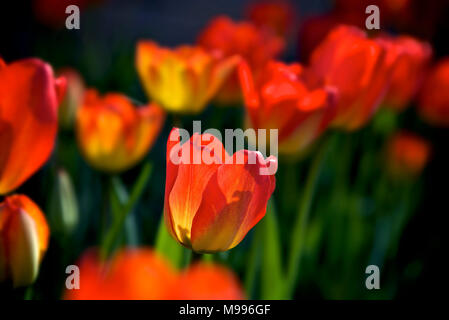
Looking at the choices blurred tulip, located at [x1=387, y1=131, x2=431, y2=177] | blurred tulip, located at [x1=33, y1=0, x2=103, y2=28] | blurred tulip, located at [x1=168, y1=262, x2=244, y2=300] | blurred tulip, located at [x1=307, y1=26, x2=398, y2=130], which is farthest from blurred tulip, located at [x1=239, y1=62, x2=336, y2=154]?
blurred tulip, located at [x1=33, y1=0, x2=103, y2=28]

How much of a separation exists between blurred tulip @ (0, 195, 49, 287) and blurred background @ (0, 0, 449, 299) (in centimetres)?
14

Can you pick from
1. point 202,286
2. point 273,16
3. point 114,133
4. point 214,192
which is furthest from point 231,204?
point 273,16

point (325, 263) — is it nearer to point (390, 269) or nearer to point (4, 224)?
point (390, 269)

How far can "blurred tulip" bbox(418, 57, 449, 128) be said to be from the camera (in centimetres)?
88

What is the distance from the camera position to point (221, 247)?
0.35m

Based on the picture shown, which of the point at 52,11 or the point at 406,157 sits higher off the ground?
the point at 52,11

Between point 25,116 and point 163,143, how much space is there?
72 cm

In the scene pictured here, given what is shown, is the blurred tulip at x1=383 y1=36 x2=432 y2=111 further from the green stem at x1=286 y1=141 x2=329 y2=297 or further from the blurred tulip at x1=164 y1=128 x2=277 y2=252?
the blurred tulip at x1=164 y1=128 x2=277 y2=252

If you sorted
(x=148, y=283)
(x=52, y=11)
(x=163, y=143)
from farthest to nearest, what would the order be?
1. (x=52, y=11)
2. (x=163, y=143)
3. (x=148, y=283)

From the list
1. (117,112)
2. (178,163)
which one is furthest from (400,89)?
(178,163)

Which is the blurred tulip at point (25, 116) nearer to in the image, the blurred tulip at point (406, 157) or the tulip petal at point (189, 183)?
the tulip petal at point (189, 183)

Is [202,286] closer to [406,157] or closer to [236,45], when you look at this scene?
[236,45]

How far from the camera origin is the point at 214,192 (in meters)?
0.33
